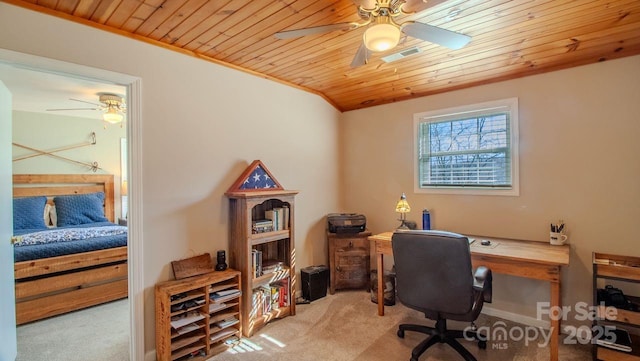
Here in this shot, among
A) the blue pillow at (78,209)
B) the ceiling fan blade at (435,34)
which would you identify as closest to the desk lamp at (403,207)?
the ceiling fan blade at (435,34)

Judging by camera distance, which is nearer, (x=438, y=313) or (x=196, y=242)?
(x=438, y=313)

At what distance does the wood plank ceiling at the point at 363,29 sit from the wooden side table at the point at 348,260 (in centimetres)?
182

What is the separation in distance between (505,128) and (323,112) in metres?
2.02

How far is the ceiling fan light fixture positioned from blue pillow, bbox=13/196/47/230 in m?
4.83

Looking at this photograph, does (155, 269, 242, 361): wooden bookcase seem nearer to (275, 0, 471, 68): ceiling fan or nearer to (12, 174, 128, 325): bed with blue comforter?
(12, 174, 128, 325): bed with blue comforter

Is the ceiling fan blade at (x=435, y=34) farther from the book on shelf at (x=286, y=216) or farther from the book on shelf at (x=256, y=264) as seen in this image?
the book on shelf at (x=256, y=264)

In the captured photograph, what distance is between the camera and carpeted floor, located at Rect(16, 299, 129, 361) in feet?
7.61

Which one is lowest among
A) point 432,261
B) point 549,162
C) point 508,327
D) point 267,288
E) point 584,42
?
point 508,327

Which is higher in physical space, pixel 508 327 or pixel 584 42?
pixel 584 42

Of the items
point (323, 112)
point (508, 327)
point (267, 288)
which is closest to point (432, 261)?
point (508, 327)

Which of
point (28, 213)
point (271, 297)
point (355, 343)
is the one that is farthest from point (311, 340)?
point (28, 213)

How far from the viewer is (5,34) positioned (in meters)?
1.69

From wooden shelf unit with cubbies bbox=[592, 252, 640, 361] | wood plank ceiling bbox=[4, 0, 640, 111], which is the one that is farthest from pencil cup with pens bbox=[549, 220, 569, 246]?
wood plank ceiling bbox=[4, 0, 640, 111]

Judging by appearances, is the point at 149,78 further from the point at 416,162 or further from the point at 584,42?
the point at 584,42
